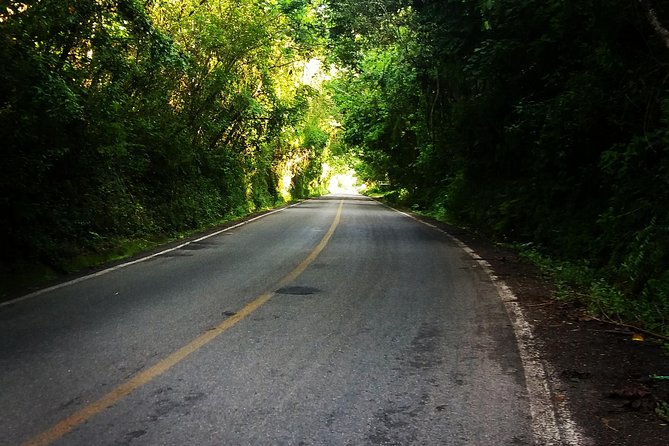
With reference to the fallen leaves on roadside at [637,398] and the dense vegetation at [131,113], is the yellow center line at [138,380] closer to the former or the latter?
the fallen leaves on roadside at [637,398]

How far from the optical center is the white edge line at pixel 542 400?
3.45 meters

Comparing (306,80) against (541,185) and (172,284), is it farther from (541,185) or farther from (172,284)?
(172,284)

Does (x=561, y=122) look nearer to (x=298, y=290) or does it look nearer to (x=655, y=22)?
(x=655, y=22)

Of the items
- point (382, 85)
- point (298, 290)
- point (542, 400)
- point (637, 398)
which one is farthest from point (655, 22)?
point (382, 85)

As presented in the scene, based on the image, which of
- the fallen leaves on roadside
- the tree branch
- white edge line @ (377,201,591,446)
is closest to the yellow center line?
white edge line @ (377,201,591,446)

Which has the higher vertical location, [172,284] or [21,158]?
[21,158]

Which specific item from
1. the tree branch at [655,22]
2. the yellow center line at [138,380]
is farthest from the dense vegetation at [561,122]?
the yellow center line at [138,380]

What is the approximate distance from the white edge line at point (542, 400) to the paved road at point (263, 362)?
87mm

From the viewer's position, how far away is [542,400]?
4.00 m

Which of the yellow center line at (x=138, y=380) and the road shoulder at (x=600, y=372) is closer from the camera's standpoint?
the yellow center line at (x=138, y=380)

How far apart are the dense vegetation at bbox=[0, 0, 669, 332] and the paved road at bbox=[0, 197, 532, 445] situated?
2.24 m

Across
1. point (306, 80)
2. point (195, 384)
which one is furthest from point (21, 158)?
point (306, 80)

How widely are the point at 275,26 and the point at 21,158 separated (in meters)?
14.5

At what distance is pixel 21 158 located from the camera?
27.6ft
